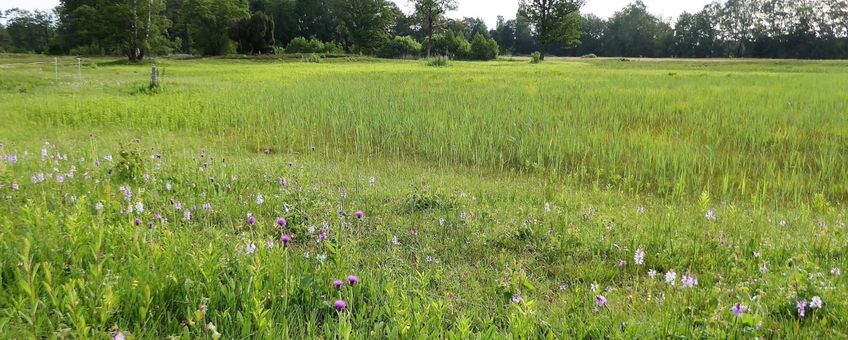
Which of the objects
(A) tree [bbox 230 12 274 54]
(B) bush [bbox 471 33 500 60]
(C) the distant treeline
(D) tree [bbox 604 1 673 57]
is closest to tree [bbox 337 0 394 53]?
(C) the distant treeline

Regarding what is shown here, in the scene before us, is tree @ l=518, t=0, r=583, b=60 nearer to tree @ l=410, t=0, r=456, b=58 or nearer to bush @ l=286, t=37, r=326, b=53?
tree @ l=410, t=0, r=456, b=58

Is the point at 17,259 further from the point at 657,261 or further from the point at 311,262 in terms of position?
the point at 657,261

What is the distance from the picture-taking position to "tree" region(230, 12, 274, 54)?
5725cm

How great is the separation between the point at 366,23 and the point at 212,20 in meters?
21.6

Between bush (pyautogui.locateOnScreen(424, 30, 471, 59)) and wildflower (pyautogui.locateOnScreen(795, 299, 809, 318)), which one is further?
bush (pyautogui.locateOnScreen(424, 30, 471, 59))

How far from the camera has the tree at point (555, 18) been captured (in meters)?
70.5

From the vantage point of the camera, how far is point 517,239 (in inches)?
143

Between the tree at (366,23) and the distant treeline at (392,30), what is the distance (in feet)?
0.40

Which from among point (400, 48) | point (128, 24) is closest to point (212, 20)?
point (128, 24)

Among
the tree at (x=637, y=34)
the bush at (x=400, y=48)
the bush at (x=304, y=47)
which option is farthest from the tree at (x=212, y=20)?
the tree at (x=637, y=34)

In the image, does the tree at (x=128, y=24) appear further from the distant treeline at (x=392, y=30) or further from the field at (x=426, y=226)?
the field at (x=426, y=226)

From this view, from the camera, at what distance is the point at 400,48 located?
209ft

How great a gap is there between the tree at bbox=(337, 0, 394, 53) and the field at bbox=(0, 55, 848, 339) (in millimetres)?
59335

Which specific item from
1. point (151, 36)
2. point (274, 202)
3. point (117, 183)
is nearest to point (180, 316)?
point (274, 202)
